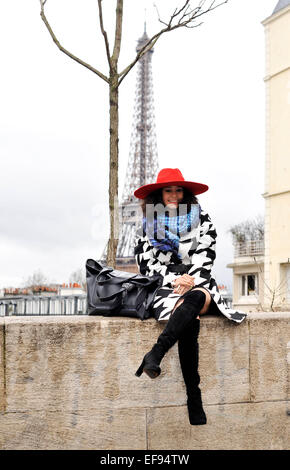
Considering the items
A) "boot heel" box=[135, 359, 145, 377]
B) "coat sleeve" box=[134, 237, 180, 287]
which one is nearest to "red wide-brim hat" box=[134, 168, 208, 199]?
"coat sleeve" box=[134, 237, 180, 287]

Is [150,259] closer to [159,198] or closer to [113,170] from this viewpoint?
[159,198]

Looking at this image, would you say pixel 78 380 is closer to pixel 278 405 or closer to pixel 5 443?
pixel 5 443

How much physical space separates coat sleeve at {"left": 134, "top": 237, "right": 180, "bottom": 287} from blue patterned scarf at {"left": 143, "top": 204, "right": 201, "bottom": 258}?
0.06m

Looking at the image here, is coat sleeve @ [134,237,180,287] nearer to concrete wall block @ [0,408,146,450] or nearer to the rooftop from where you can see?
concrete wall block @ [0,408,146,450]

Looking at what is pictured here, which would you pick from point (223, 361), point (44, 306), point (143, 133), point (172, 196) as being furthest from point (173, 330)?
point (143, 133)

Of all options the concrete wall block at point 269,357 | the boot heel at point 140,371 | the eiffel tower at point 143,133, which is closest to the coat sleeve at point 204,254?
the concrete wall block at point 269,357

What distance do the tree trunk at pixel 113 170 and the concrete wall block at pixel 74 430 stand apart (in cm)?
242

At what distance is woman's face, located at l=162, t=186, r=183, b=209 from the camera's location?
473cm

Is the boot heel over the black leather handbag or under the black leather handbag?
under

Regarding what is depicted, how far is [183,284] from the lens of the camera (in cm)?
418

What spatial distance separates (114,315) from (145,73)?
68043 millimetres

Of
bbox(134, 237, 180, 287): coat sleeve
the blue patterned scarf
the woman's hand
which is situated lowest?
the woman's hand

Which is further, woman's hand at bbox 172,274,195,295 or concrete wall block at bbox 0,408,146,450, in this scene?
woman's hand at bbox 172,274,195,295

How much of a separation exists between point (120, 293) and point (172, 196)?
0.98 m
